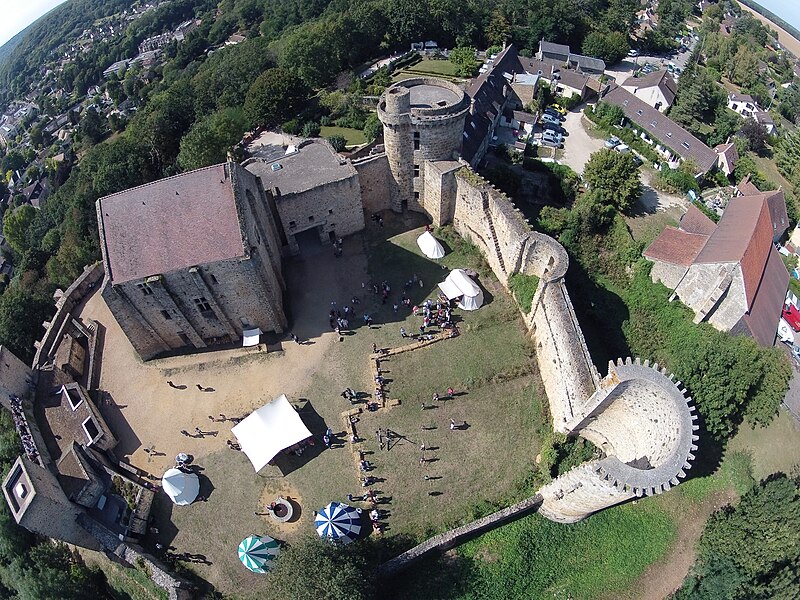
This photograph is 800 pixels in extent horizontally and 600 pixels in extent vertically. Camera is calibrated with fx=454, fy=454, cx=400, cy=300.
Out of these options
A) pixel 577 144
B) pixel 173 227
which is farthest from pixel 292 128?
pixel 577 144

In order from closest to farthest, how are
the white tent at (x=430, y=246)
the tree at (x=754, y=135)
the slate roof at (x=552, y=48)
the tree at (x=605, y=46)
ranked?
the white tent at (x=430, y=246), the tree at (x=754, y=135), the slate roof at (x=552, y=48), the tree at (x=605, y=46)

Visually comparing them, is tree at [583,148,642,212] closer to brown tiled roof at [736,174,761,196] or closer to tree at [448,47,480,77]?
brown tiled roof at [736,174,761,196]

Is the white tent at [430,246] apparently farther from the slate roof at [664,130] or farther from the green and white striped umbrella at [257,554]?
the slate roof at [664,130]

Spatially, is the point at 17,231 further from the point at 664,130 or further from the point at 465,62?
the point at 664,130

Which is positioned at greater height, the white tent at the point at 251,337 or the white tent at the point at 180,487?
the white tent at the point at 251,337

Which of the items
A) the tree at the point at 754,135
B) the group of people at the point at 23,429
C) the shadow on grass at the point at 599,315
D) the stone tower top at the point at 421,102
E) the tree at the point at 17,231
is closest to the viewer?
the group of people at the point at 23,429

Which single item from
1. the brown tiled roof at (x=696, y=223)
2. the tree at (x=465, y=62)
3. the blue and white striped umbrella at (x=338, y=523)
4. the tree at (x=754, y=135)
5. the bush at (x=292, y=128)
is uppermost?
the bush at (x=292, y=128)

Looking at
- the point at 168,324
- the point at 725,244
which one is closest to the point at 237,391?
the point at 168,324

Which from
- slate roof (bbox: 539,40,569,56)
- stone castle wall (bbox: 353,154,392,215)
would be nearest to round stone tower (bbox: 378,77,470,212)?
stone castle wall (bbox: 353,154,392,215)

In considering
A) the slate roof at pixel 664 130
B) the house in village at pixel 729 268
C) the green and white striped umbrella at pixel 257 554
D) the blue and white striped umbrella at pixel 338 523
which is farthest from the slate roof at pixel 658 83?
the green and white striped umbrella at pixel 257 554
